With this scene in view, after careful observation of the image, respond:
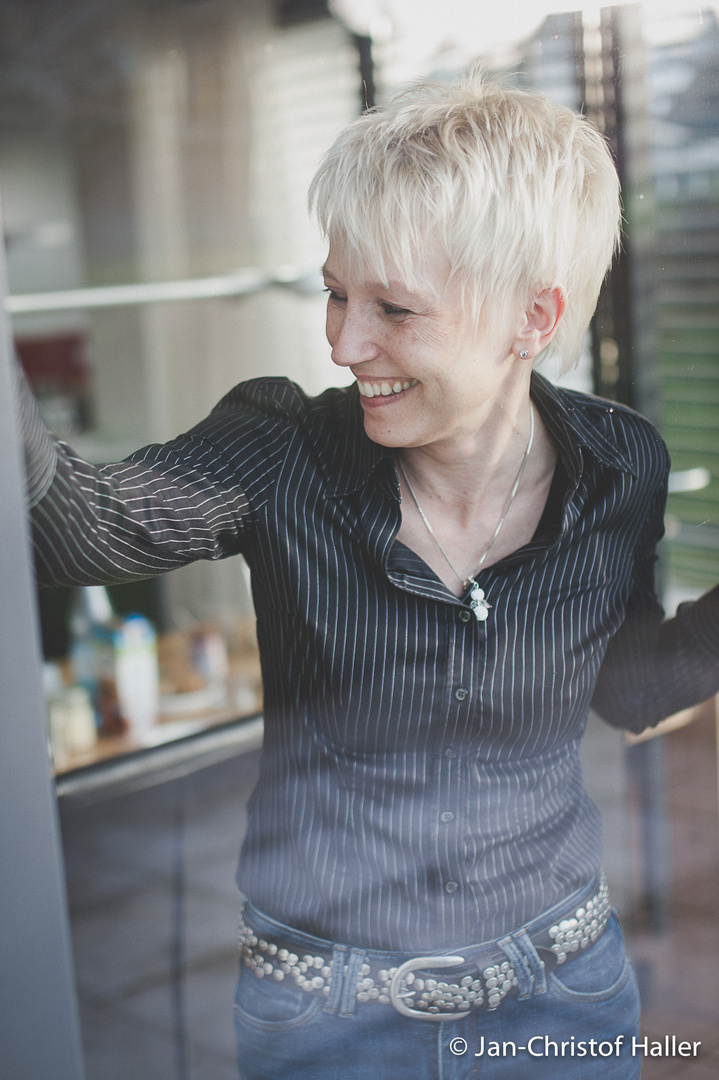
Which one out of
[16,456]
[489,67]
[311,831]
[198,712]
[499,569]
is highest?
[489,67]

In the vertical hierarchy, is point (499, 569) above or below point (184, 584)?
above

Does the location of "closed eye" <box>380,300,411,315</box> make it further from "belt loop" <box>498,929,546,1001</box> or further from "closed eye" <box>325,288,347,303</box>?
"belt loop" <box>498,929,546,1001</box>

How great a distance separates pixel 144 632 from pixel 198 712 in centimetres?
31

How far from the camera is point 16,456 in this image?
559 millimetres

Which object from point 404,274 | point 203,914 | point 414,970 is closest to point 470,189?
point 404,274

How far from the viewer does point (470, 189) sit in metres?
0.81

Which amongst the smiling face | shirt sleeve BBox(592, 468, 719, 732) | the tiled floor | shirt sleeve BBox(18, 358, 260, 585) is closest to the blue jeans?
the tiled floor

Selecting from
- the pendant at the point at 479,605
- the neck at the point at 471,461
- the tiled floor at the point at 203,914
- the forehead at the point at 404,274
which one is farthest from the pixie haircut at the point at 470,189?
the tiled floor at the point at 203,914

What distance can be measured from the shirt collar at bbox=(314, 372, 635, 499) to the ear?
0.08 m

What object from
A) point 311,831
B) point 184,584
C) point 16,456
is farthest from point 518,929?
point 184,584

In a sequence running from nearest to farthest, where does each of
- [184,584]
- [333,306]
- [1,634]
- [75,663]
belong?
[1,634] → [333,306] → [75,663] → [184,584]

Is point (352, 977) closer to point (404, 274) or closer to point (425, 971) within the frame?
point (425, 971)

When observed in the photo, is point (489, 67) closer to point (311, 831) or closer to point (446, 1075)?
point (311, 831)

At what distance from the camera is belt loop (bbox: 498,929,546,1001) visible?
96 cm
